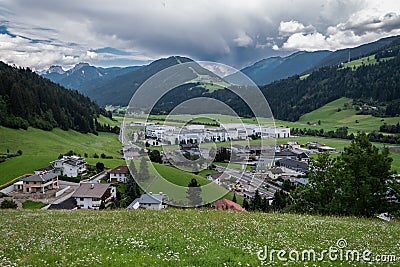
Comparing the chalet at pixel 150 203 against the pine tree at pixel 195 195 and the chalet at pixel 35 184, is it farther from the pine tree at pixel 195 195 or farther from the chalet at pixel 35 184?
the chalet at pixel 35 184

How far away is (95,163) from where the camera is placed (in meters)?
89.6

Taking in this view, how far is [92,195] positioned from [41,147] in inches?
2079

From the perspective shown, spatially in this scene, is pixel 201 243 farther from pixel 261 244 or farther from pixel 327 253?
pixel 327 253

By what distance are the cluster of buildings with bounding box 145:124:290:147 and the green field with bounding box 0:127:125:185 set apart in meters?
29.0

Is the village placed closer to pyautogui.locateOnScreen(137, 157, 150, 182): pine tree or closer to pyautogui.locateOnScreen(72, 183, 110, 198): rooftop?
pyautogui.locateOnScreen(72, 183, 110, 198): rooftop

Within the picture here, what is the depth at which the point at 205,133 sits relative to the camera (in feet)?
273

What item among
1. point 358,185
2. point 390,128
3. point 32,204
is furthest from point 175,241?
point 390,128

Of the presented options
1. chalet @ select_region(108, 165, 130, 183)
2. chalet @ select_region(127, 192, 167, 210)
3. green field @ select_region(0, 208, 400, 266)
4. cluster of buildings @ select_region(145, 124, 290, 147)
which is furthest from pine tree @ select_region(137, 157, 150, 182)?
chalet @ select_region(108, 165, 130, 183)

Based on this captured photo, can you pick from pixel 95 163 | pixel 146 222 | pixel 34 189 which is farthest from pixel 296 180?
pixel 146 222

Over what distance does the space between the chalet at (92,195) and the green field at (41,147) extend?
72.7 feet

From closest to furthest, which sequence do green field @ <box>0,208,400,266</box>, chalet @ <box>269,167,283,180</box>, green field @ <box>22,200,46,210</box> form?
1. green field @ <box>0,208,400,266</box>
2. green field @ <box>22,200,46,210</box>
3. chalet @ <box>269,167,283,180</box>

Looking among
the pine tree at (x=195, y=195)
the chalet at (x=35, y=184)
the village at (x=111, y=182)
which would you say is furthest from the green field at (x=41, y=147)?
the pine tree at (x=195, y=195)

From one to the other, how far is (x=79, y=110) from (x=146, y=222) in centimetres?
16010

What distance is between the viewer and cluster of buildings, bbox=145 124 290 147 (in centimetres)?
3160
